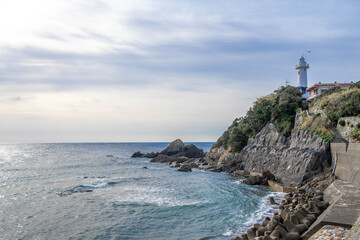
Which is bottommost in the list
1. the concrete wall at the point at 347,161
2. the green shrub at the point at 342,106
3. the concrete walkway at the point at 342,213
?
the concrete walkway at the point at 342,213

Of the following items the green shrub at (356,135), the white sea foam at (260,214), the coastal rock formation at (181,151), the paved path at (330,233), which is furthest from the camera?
the coastal rock formation at (181,151)

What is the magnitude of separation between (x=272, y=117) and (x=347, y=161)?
2081cm

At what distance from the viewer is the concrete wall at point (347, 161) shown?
2078 centimetres

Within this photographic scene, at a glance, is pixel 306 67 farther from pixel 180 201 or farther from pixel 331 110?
pixel 180 201

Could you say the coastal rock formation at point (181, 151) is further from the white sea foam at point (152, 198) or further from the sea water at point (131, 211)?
the white sea foam at point (152, 198)

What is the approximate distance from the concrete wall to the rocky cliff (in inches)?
76.5

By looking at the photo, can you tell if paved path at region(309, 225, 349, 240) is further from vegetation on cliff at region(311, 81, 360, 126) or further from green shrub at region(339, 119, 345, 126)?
green shrub at region(339, 119, 345, 126)

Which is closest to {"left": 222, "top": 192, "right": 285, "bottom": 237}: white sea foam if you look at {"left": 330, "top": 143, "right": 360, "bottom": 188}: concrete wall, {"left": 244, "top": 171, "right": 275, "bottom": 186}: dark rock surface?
{"left": 330, "top": 143, "right": 360, "bottom": 188}: concrete wall

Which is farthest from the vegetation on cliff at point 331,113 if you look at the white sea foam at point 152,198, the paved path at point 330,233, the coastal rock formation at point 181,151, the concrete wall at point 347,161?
the coastal rock formation at point 181,151

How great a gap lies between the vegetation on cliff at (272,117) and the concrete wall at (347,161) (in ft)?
42.2

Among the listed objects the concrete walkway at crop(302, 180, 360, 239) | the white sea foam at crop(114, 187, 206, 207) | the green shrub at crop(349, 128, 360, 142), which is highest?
the green shrub at crop(349, 128, 360, 142)

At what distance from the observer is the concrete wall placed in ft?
68.2

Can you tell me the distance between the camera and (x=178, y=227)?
17.6m

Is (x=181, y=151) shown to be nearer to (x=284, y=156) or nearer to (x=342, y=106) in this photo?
(x=284, y=156)
